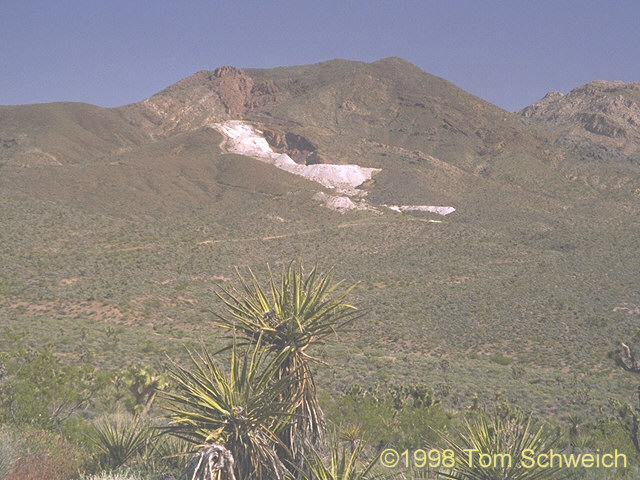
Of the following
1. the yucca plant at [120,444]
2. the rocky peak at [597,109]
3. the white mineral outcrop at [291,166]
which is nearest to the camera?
the yucca plant at [120,444]

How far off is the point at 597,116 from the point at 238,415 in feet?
482

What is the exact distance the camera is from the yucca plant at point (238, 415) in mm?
6645

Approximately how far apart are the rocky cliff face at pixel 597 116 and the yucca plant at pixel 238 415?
395 ft

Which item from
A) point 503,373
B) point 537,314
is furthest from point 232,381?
point 537,314

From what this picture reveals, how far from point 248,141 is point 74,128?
36728 mm

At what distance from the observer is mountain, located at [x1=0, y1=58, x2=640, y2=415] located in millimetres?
30656

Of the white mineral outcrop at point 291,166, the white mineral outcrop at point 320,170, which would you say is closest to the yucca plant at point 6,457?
the white mineral outcrop at point 320,170

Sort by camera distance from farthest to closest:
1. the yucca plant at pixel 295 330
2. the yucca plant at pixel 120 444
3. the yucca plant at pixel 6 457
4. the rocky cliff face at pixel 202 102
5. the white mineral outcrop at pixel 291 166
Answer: the rocky cliff face at pixel 202 102 → the white mineral outcrop at pixel 291 166 → the yucca plant at pixel 120 444 → the yucca plant at pixel 6 457 → the yucca plant at pixel 295 330

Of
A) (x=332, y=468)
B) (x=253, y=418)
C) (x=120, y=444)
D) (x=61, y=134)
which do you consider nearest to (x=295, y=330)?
(x=253, y=418)

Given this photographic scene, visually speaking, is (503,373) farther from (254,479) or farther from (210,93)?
(210,93)

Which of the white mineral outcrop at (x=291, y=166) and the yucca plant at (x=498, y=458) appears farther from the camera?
the white mineral outcrop at (x=291, y=166)

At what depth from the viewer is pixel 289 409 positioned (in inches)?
280

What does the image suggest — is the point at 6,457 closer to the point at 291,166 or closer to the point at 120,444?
the point at 120,444

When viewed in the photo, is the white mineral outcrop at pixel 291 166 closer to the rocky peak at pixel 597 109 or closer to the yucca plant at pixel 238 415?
the rocky peak at pixel 597 109
